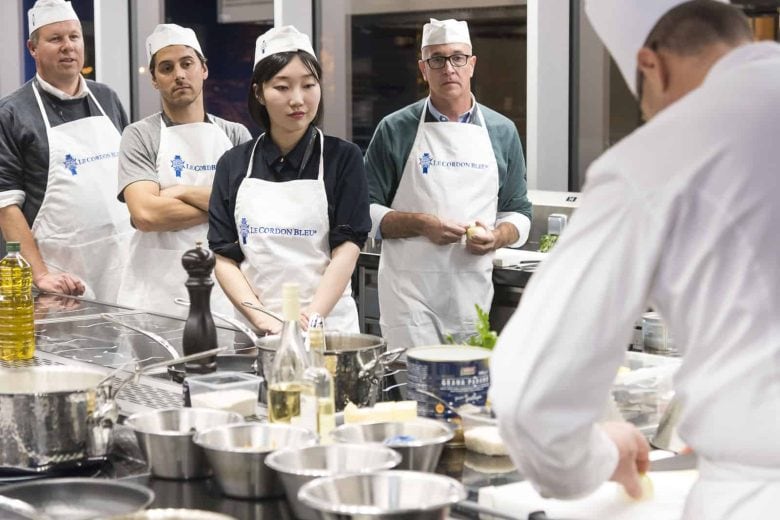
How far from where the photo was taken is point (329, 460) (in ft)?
5.67

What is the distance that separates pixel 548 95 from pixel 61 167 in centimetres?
209

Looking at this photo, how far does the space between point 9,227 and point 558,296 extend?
3.32 m

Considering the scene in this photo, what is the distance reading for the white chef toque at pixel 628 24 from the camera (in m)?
1.43

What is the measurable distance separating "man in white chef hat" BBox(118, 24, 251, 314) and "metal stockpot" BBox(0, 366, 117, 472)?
193 centimetres

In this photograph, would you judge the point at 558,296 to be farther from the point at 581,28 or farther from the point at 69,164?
the point at 581,28

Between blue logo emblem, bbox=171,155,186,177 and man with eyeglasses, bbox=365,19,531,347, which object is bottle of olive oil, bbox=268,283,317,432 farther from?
man with eyeglasses, bbox=365,19,531,347

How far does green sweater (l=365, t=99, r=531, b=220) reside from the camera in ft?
14.0

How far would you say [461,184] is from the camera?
14.0ft

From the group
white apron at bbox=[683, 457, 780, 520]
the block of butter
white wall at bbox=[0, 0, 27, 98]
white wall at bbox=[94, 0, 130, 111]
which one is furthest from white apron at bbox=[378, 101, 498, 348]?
white wall at bbox=[0, 0, 27, 98]

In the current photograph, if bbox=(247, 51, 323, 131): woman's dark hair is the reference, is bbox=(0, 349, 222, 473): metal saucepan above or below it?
below

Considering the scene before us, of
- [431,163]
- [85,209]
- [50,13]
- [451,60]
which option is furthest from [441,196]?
[50,13]

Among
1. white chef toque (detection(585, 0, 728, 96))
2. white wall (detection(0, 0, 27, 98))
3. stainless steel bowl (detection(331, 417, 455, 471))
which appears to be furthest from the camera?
white wall (detection(0, 0, 27, 98))

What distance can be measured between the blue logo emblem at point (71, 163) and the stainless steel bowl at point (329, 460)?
2.97 m

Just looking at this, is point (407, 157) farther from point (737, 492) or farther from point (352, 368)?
point (737, 492)
